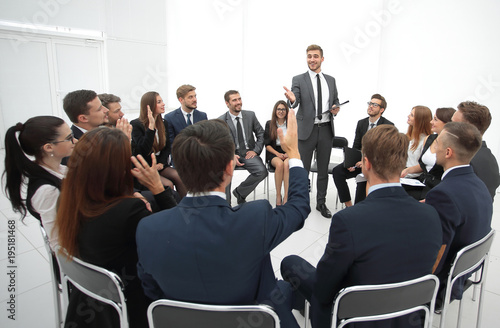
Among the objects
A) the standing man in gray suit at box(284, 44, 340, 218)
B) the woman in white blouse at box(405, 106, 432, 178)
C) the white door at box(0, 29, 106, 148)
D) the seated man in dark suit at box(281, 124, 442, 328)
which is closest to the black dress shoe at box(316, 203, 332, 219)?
the standing man in gray suit at box(284, 44, 340, 218)

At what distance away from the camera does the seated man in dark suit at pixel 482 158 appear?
81.0 inches

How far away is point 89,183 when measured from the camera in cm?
121

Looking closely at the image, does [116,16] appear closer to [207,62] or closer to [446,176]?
[207,62]

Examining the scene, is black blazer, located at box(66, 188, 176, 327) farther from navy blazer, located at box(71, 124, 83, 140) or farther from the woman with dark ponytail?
navy blazer, located at box(71, 124, 83, 140)

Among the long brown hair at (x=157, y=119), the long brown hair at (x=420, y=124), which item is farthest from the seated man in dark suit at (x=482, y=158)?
the long brown hair at (x=157, y=119)

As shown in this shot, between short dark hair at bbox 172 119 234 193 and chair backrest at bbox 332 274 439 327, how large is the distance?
61 centimetres

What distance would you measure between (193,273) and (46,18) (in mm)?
7046

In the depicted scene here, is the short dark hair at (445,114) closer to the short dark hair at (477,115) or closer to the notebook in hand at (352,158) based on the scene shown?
the short dark hair at (477,115)

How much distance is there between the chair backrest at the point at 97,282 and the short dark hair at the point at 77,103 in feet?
4.37

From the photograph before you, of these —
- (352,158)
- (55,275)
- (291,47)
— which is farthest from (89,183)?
(291,47)

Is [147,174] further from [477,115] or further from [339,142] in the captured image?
[339,142]

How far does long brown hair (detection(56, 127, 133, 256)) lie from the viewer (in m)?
1.20

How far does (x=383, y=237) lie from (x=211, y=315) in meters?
0.64

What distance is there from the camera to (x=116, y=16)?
22.3 ft
